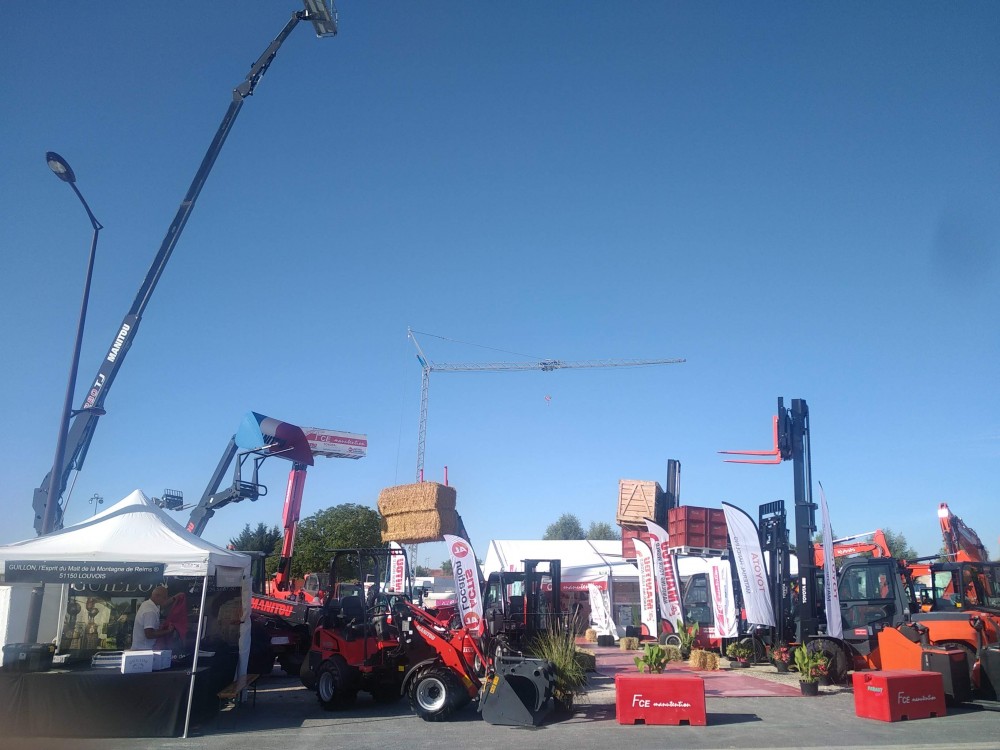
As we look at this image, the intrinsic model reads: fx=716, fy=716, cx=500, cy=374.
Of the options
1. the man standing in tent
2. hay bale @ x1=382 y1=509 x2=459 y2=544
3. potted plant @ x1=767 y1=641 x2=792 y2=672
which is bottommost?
potted plant @ x1=767 y1=641 x2=792 y2=672

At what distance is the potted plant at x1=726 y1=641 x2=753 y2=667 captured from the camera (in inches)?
693

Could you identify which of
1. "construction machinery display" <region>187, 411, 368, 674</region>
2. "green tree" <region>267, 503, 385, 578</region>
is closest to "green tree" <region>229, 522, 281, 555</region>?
"green tree" <region>267, 503, 385, 578</region>

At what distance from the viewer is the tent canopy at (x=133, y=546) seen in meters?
10.2

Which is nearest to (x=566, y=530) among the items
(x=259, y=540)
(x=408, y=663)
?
(x=259, y=540)

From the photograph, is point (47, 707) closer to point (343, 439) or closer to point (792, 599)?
point (792, 599)

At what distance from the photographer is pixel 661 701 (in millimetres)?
10500

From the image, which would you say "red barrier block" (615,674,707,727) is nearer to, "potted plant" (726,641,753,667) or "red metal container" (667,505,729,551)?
"potted plant" (726,641,753,667)

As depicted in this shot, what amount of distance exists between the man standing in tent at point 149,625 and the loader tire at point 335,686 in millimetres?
2558

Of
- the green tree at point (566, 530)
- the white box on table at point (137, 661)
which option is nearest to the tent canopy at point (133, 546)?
the white box on table at point (137, 661)

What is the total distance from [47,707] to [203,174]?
13.8 meters

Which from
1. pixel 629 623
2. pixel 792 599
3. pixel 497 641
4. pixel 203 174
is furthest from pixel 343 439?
pixel 497 641

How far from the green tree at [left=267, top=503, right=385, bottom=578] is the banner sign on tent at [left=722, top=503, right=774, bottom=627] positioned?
2309 centimetres

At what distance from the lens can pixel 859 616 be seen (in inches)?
566

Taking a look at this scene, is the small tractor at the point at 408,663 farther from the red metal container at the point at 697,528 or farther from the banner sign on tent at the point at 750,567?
the red metal container at the point at 697,528
